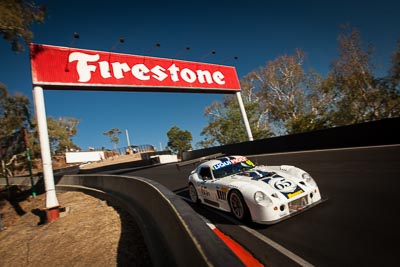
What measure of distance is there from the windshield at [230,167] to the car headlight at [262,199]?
1.67 m

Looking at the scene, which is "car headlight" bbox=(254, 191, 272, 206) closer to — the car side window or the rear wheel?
the car side window

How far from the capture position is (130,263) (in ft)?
15.8

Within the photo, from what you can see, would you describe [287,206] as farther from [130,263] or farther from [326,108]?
[326,108]

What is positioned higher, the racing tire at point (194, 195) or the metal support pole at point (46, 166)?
the metal support pole at point (46, 166)

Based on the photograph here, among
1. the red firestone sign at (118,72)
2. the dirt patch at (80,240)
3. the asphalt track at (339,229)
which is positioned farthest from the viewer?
the red firestone sign at (118,72)

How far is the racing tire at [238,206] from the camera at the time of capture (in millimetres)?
4867

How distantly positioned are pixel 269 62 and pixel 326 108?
1063 cm

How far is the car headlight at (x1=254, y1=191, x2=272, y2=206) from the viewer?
440cm

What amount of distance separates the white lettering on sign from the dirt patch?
23.3 feet

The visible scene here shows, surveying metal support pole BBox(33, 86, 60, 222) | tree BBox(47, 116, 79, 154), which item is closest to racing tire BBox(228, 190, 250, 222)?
metal support pole BBox(33, 86, 60, 222)

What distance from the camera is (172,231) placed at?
350 centimetres

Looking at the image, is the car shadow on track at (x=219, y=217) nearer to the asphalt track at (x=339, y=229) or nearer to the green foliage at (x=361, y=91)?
the asphalt track at (x=339, y=229)


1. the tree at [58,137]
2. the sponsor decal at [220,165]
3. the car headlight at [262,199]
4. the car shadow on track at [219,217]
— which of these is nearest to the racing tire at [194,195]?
the car shadow on track at [219,217]

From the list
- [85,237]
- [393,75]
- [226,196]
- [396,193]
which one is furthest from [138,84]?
[393,75]
